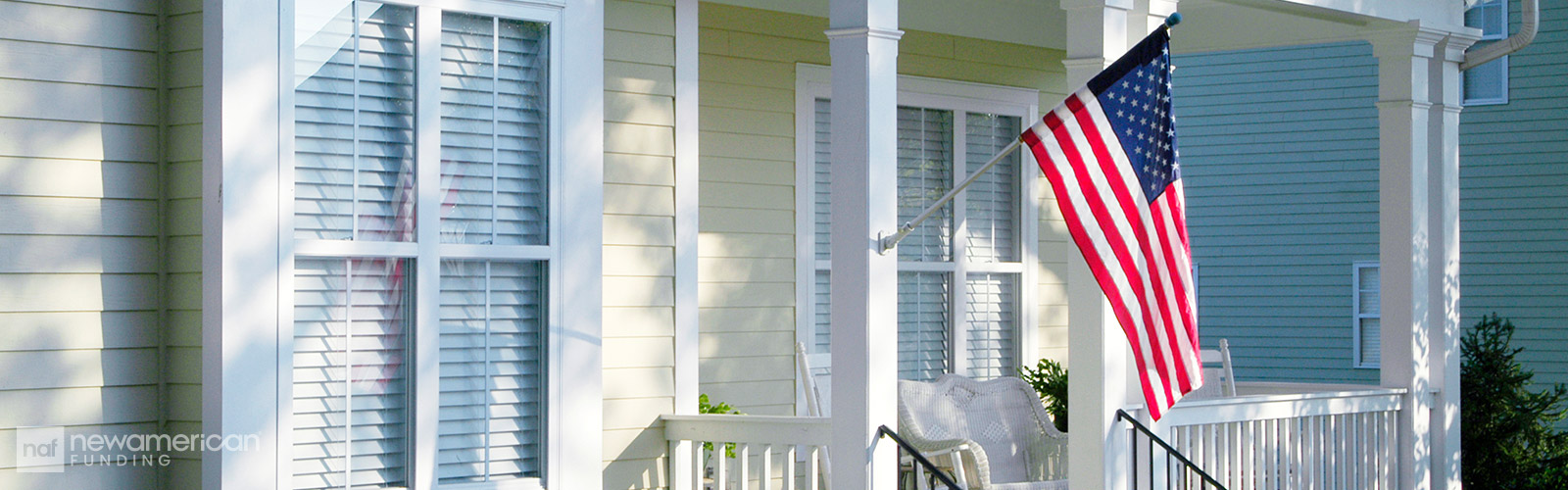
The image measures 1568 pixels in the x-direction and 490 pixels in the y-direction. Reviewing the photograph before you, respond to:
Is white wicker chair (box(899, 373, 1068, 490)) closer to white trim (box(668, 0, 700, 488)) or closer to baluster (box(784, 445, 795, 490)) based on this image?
baluster (box(784, 445, 795, 490))

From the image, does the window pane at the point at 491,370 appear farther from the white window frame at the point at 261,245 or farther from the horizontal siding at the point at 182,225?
the horizontal siding at the point at 182,225

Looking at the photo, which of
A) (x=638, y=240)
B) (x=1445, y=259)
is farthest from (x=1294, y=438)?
(x=638, y=240)

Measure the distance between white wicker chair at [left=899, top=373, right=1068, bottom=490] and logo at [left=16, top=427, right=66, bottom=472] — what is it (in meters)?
3.46

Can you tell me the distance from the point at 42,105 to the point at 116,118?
0.70ft

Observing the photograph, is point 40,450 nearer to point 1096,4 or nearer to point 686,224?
point 686,224

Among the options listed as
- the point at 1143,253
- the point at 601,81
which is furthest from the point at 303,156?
the point at 1143,253

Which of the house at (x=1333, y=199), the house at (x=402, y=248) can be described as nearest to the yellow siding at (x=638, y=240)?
the house at (x=402, y=248)

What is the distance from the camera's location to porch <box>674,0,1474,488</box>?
4.73 m

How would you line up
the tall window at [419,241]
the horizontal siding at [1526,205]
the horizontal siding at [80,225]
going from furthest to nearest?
the horizontal siding at [1526,205], the tall window at [419,241], the horizontal siding at [80,225]

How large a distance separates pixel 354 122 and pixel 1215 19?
4.75 m

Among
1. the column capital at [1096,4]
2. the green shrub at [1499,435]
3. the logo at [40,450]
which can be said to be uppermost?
the column capital at [1096,4]

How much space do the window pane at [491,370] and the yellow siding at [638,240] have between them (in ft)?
1.92

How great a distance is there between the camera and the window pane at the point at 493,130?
475 cm

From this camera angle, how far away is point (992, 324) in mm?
8398
